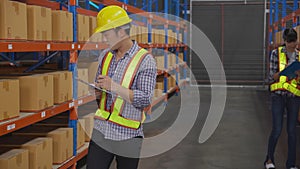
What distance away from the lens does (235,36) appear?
16.1 m

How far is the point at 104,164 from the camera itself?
2.89 m

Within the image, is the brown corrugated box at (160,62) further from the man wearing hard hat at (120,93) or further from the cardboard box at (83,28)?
the man wearing hard hat at (120,93)

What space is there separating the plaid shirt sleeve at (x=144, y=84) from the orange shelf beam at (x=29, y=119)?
1.23m

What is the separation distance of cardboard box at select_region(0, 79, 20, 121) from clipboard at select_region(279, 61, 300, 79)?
284cm

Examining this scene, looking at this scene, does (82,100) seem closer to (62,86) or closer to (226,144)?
(62,86)

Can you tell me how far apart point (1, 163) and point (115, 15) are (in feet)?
5.30

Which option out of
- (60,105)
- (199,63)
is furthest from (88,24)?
(199,63)

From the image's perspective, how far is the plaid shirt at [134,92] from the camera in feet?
9.05

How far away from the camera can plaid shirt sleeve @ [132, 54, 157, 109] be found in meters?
2.73

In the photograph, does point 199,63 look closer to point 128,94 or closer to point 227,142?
point 227,142

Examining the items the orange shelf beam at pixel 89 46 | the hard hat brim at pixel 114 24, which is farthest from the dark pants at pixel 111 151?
the orange shelf beam at pixel 89 46

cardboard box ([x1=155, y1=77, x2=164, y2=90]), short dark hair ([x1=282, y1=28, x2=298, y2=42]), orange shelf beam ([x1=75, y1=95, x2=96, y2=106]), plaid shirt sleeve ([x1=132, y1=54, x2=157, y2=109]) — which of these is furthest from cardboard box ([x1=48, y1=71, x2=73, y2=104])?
cardboard box ([x1=155, y1=77, x2=164, y2=90])

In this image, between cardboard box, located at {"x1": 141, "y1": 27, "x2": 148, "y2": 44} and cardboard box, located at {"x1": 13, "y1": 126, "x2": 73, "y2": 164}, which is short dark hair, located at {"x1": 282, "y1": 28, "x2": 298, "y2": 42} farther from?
cardboard box, located at {"x1": 141, "y1": 27, "x2": 148, "y2": 44}

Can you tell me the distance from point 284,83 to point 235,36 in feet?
37.7
